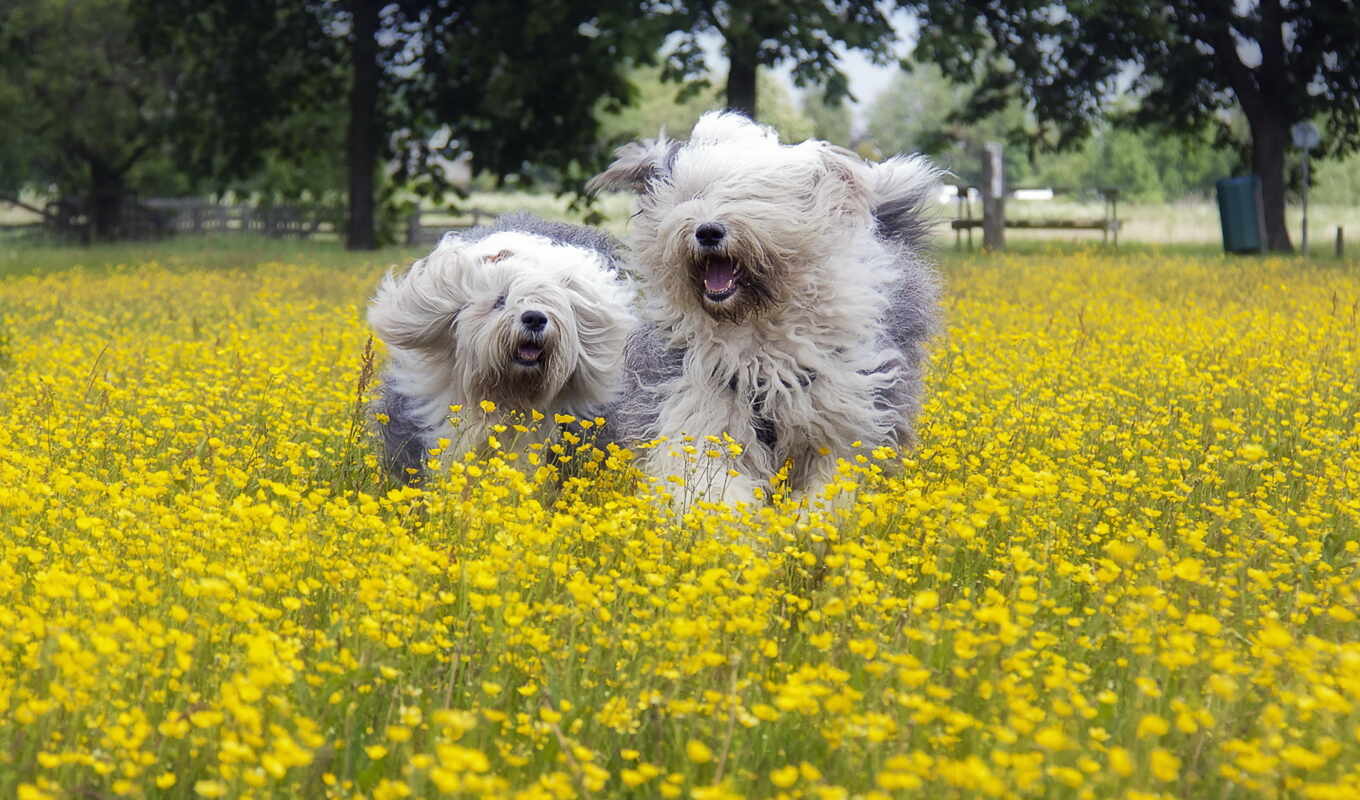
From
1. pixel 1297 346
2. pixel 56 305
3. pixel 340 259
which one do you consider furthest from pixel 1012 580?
pixel 340 259

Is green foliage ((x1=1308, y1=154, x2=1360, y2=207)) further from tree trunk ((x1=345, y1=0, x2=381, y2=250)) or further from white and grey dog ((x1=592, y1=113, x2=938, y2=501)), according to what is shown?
white and grey dog ((x1=592, y1=113, x2=938, y2=501))

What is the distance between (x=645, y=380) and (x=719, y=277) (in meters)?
0.51

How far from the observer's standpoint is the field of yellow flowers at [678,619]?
2.49m

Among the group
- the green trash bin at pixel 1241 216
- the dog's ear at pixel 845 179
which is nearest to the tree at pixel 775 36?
the green trash bin at pixel 1241 216

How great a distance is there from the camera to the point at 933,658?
315 centimetres

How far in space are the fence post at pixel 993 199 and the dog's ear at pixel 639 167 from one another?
2117cm

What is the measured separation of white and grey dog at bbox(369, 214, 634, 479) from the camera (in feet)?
18.5

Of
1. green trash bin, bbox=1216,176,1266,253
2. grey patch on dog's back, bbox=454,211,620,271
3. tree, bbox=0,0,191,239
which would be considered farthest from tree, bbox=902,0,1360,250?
grey patch on dog's back, bbox=454,211,620,271

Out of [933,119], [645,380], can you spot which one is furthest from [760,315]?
[933,119]

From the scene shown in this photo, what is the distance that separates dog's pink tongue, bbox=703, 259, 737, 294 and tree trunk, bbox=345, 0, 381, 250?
21.3 meters

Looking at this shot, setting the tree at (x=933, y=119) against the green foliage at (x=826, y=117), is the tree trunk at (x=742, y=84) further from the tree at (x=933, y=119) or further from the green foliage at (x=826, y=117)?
the green foliage at (x=826, y=117)

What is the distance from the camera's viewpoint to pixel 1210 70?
26719 mm

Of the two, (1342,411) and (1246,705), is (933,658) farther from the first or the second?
(1342,411)

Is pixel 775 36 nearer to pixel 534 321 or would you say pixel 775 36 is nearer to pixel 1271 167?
pixel 1271 167
